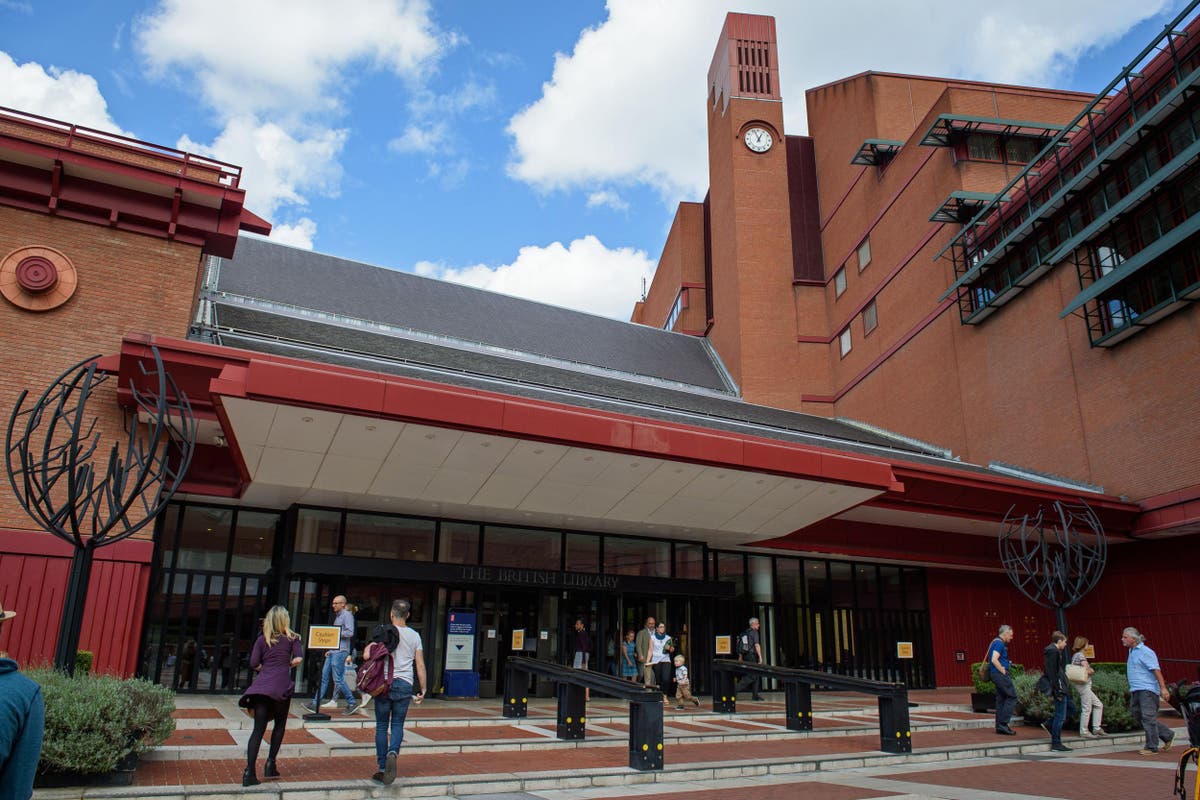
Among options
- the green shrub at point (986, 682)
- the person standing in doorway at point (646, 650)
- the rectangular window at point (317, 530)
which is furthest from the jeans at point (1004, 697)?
the rectangular window at point (317, 530)

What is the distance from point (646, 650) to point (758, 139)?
961 inches

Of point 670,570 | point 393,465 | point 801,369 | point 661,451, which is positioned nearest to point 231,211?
point 393,465

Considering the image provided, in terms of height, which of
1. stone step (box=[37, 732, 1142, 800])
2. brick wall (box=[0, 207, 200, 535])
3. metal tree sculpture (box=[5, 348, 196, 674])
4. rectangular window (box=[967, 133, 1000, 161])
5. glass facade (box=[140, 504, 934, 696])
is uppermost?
rectangular window (box=[967, 133, 1000, 161])

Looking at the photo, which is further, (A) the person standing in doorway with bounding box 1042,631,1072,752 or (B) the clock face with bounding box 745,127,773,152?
(B) the clock face with bounding box 745,127,773,152

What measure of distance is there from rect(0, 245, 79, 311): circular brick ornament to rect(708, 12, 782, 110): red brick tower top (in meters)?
27.4

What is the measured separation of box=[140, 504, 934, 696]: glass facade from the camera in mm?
14883

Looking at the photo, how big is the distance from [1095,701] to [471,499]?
1064 centimetres

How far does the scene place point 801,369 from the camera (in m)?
32.8

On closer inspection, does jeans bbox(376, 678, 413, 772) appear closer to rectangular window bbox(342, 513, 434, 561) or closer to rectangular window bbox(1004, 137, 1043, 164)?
rectangular window bbox(342, 513, 434, 561)

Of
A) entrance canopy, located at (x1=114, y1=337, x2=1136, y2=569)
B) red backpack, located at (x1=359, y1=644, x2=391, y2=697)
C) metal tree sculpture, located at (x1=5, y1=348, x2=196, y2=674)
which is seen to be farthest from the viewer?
entrance canopy, located at (x1=114, y1=337, x2=1136, y2=569)

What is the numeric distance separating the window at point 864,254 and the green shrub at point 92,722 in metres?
29.1

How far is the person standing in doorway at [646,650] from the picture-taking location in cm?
1495

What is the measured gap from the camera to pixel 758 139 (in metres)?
33.9

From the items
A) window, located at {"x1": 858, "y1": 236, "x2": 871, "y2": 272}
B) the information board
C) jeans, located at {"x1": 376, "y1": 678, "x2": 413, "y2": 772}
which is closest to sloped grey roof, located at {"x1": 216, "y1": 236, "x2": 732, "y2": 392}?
window, located at {"x1": 858, "y1": 236, "x2": 871, "y2": 272}
